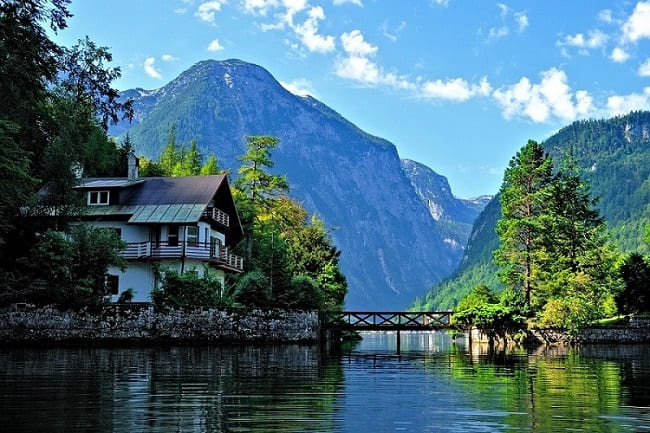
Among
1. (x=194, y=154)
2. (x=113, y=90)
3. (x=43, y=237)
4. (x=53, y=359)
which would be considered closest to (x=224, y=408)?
(x=53, y=359)

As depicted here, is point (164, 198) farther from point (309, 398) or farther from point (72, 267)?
point (309, 398)

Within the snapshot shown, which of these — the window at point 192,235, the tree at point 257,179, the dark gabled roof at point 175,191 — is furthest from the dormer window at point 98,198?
the tree at point 257,179

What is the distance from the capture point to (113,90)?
5678cm

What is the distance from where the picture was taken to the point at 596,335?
49562 millimetres

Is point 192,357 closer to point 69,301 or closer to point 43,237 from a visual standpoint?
point 69,301

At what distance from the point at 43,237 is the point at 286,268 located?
1887 cm

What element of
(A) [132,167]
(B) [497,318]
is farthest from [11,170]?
(B) [497,318]

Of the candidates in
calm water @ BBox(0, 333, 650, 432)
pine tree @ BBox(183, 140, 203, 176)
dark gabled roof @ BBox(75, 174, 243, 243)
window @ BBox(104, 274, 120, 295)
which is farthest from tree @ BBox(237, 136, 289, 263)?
calm water @ BBox(0, 333, 650, 432)

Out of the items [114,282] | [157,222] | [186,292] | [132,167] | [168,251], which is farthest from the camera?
[132,167]

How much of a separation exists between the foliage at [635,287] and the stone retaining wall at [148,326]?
26298mm

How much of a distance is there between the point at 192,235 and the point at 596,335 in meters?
28.1

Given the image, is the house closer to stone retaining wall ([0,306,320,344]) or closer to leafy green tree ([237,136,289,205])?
stone retaining wall ([0,306,320,344])

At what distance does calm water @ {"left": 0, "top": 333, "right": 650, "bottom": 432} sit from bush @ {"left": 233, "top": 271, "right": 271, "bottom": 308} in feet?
63.6

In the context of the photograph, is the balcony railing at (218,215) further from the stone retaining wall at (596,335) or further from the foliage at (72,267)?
the stone retaining wall at (596,335)
